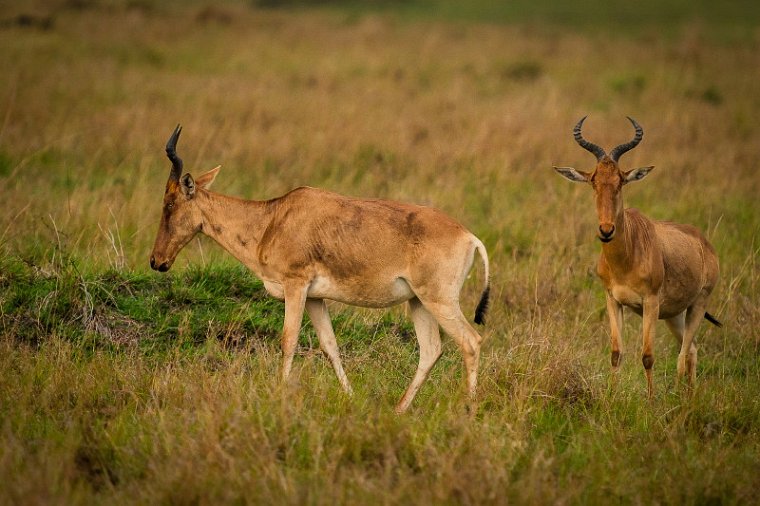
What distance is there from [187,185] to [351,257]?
148 centimetres

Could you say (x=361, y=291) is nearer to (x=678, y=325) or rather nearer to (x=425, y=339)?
(x=425, y=339)

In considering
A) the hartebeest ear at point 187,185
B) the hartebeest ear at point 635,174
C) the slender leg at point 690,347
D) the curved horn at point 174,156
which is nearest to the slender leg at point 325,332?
the hartebeest ear at point 187,185

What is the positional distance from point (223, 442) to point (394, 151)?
911 centimetres

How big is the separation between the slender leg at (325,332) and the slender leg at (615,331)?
218 centimetres

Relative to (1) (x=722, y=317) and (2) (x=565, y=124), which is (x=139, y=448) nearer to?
(1) (x=722, y=317)

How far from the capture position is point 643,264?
26.2 feet

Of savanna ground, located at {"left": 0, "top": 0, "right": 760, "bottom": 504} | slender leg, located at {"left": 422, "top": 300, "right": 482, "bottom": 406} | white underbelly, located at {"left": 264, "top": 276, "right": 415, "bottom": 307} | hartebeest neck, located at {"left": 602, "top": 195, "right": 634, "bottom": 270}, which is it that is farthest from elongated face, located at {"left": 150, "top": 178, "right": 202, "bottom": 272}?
hartebeest neck, located at {"left": 602, "top": 195, "right": 634, "bottom": 270}

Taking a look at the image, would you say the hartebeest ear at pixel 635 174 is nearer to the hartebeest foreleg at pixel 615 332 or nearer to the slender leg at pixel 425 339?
the hartebeest foreleg at pixel 615 332

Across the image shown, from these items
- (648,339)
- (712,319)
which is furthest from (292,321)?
(712,319)

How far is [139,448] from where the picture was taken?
19.1 ft

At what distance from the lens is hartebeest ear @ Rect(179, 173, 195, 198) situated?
769 centimetres

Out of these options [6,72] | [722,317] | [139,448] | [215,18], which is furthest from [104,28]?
[139,448]

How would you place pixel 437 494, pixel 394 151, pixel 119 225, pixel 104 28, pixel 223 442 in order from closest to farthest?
pixel 437 494 < pixel 223 442 < pixel 119 225 < pixel 394 151 < pixel 104 28

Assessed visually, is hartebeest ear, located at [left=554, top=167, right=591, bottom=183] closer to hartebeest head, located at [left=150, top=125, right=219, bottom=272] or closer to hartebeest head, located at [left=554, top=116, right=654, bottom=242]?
hartebeest head, located at [left=554, top=116, right=654, bottom=242]
